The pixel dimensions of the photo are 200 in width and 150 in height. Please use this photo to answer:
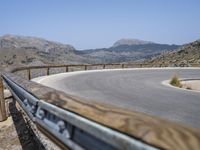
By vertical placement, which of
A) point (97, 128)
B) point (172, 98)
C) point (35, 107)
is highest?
point (97, 128)

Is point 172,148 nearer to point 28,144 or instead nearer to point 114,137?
point 114,137

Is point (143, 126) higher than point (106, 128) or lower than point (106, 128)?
higher

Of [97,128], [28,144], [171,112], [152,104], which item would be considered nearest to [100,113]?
[97,128]

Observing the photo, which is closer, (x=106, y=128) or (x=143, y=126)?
(x=143, y=126)

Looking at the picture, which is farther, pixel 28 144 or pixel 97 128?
pixel 28 144

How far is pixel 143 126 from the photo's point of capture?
2.19m

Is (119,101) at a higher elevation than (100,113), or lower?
lower

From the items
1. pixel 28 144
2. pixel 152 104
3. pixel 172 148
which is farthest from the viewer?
pixel 152 104

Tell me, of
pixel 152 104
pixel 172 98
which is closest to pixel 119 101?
pixel 152 104

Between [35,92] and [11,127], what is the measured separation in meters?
4.22

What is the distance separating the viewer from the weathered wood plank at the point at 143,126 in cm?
188

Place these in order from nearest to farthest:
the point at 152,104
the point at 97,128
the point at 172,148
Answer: the point at 172,148 < the point at 97,128 < the point at 152,104

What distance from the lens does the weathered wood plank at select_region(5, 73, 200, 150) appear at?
6.15 feet

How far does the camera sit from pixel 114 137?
2367 mm
